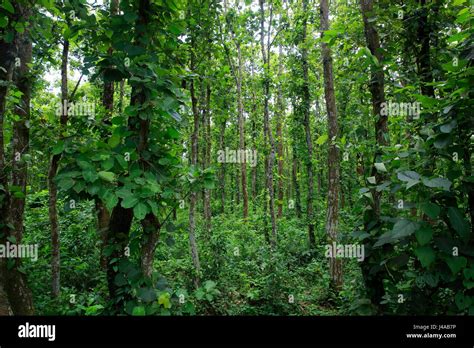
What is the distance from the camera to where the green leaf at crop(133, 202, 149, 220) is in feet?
8.27

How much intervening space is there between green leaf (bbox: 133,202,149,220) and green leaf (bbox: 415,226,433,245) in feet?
7.43

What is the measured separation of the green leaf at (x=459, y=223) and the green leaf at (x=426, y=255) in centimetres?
27

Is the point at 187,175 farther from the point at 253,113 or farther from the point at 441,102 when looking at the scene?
the point at 253,113

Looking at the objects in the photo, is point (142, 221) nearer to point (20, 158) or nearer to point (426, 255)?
point (20, 158)

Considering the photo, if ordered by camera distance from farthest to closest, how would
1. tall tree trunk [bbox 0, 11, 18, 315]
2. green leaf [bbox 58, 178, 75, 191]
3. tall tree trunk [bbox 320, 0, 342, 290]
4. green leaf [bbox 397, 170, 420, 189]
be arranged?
tall tree trunk [bbox 320, 0, 342, 290]
tall tree trunk [bbox 0, 11, 18, 315]
green leaf [bbox 397, 170, 420, 189]
green leaf [bbox 58, 178, 75, 191]

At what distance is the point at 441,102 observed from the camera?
9.86 ft

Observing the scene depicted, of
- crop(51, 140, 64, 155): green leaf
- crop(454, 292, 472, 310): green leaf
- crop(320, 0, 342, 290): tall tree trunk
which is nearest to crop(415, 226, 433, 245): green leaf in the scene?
crop(454, 292, 472, 310): green leaf

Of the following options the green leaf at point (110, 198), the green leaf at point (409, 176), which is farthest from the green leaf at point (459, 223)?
the green leaf at point (110, 198)

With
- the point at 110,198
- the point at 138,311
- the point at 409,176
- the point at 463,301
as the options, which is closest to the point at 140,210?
the point at 110,198

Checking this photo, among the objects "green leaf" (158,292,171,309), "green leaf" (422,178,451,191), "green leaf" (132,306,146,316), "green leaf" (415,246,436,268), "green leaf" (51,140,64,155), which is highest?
"green leaf" (51,140,64,155)

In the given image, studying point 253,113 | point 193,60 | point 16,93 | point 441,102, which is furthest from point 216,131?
point 441,102

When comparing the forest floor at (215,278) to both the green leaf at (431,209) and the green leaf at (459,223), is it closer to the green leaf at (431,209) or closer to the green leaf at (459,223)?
the green leaf at (459,223)

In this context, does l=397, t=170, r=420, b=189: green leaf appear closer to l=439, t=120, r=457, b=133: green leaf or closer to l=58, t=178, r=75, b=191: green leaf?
l=439, t=120, r=457, b=133: green leaf

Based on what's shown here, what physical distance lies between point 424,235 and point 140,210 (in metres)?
2.35
